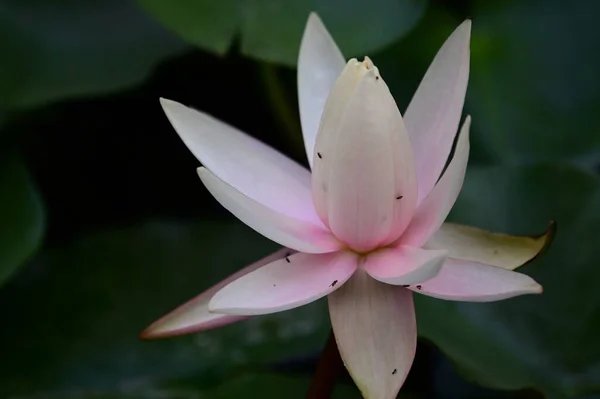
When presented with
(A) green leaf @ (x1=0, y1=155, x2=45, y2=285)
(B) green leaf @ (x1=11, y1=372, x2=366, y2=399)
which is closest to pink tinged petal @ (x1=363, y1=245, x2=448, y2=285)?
(B) green leaf @ (x1=11, y1=372, x2=366, y2=399)

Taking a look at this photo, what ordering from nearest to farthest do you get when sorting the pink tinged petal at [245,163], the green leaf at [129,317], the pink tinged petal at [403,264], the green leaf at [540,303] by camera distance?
the pink tinged petal at [403,264]
the pink tinged petal at [245,163]
the green leaf at [540,303]
the green leaf at [129,317]

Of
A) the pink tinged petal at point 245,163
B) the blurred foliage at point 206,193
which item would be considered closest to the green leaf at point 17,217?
the blurred foliage at point 206,193

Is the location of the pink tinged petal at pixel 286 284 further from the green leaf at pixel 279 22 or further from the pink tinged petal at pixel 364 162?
the green leaf at pixel 279 22

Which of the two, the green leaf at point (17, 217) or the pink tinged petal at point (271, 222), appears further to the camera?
the green leaf at point (17, 217)

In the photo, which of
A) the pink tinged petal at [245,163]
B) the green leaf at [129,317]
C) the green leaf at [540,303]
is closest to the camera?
the pink tinged petal at [245,163]

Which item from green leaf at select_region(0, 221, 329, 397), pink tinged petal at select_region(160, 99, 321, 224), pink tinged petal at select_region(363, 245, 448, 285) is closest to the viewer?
pink tinged petal at select_region(363, 245, 448, 285)

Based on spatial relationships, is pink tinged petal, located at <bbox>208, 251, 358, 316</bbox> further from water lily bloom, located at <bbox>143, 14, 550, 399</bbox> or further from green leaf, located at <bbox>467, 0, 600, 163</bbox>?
green leaf, located at <bbox>467, 0, 600, 163</bbox>
